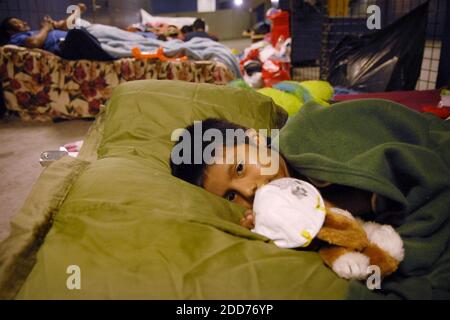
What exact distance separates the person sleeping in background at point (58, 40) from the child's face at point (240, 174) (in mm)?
2204

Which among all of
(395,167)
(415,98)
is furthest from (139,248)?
(415,98)

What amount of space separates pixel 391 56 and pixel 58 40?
2.67 metres

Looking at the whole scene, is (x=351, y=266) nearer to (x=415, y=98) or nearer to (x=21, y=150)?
(x=415, y=98)

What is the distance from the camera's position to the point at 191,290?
54cm

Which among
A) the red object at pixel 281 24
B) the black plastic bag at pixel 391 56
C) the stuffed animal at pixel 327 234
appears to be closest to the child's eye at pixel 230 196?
the stuffed animal at pixel 327 234

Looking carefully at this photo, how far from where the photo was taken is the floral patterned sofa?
2754mm

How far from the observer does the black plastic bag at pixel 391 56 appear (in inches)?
99.4

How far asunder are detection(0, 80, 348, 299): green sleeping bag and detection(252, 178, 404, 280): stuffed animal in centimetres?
3

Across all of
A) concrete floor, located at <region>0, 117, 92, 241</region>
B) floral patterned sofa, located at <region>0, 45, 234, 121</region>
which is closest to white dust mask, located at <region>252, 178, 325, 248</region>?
concrete floor, located at <region>0, 117, 92, 241</region>

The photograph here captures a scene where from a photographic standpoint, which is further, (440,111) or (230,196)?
(440,111)

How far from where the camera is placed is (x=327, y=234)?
625 mm

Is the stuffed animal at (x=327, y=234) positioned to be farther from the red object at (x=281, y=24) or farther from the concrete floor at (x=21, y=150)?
the red object at (x=281, y=24)

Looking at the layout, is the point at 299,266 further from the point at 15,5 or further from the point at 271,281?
the point at 15,5
